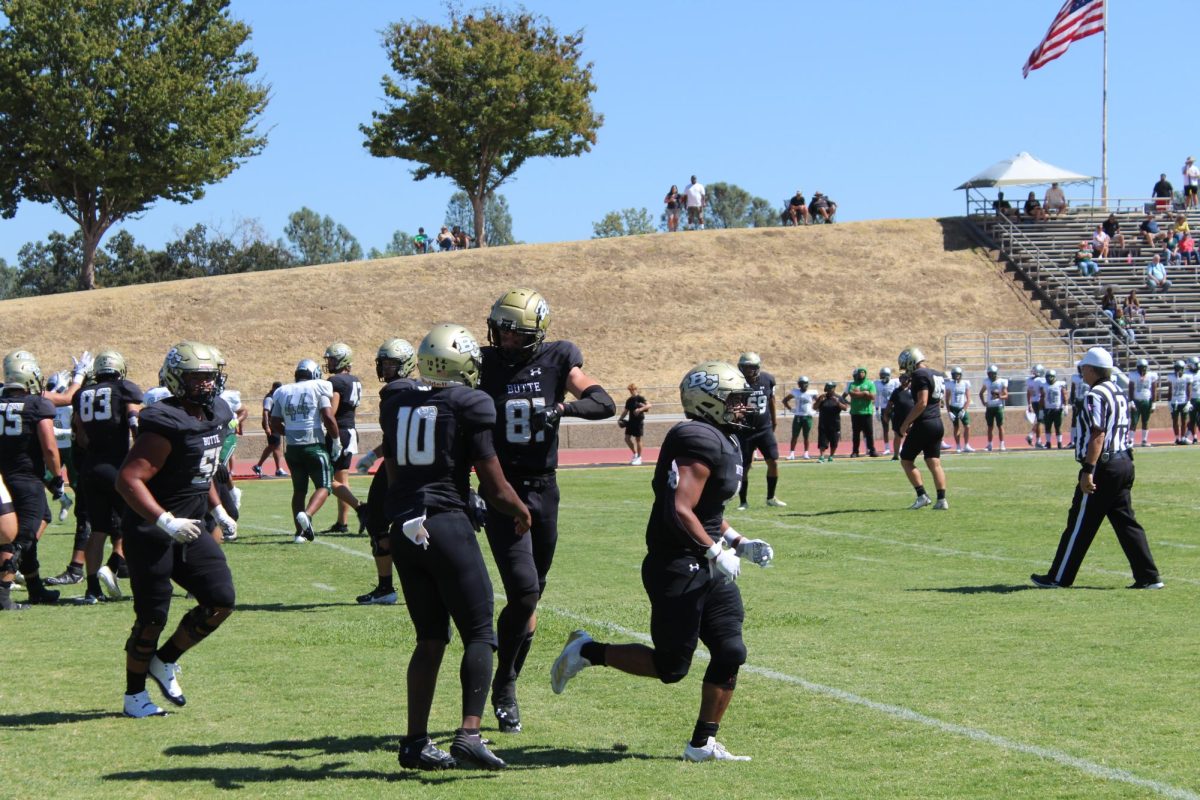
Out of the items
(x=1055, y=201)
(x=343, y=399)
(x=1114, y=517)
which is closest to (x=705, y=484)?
(x=1114, y=517)

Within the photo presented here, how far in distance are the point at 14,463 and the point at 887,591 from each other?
6485mm

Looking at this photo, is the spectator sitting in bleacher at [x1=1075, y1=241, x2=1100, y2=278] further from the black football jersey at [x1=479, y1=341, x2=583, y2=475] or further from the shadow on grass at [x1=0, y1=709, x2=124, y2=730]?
the shadow on grass at [x1=0, y1=709, x2=124, y2=730]

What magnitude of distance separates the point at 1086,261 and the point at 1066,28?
7.86m

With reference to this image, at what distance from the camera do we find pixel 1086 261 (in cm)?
4784

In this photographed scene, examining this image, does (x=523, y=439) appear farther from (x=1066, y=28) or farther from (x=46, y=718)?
(x=1066, y=28)

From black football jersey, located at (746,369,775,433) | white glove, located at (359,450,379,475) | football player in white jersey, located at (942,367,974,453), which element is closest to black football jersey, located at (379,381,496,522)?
white glove, located at (359,450,379,475)

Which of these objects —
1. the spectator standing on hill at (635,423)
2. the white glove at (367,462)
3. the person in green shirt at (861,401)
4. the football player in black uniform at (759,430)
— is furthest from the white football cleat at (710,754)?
the person in green shirt at (861,401)

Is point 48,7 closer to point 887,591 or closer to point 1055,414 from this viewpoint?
point 1055,414

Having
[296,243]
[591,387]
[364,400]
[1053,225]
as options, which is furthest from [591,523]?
[296,243]

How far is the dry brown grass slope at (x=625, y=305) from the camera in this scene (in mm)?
45031

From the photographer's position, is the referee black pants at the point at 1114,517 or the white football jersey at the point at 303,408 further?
the white football jersey at the point at 303,408

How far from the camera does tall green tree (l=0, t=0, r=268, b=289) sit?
162 ft

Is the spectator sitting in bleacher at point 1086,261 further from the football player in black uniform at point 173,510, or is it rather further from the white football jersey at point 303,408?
the football player in black uniform at point 173,510

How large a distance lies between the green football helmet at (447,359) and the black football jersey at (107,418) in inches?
199
